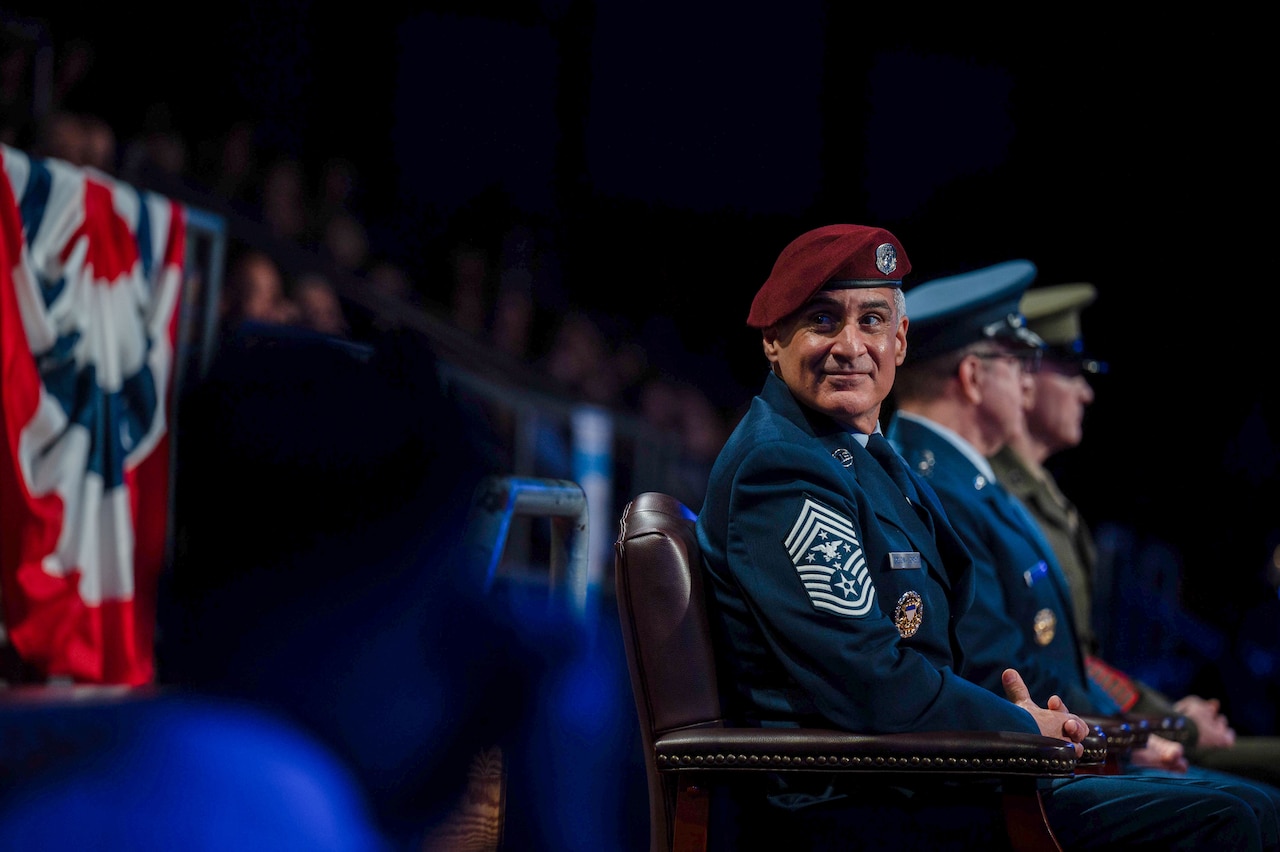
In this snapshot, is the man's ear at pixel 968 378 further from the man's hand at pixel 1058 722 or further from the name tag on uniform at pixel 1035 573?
the man's hand at pixel 1058 722

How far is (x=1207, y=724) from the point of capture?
2.92 meters

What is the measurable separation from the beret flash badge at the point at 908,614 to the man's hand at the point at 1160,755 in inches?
44.8

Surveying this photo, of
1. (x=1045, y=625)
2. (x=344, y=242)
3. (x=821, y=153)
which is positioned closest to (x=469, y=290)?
(x=344, y=242)

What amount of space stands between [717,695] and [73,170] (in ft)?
8.34

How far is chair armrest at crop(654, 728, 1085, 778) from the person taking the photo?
1527mm

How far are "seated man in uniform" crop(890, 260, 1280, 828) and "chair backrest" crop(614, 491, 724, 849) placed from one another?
27.4 inches

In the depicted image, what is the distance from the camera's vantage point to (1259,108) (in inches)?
236

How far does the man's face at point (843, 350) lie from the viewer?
5.52ft

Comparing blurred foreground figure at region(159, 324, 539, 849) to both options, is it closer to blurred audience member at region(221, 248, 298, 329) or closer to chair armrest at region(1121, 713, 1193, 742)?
chair armrest at region(1121, 713, 1193, 742)

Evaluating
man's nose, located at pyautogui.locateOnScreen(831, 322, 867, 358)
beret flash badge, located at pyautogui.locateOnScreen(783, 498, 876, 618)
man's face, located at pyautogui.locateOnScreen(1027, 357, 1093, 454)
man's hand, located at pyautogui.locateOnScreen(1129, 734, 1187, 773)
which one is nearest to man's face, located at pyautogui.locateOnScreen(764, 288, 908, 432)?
man's nose, located at pyautogui.locateOnScreen(831, 322, 867, 358)

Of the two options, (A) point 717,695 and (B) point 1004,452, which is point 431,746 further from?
(B) point 1004,452

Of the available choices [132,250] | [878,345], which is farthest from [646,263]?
[878,345]

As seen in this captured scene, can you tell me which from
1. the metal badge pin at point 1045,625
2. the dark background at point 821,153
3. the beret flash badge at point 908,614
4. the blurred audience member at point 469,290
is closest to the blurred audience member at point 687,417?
the dark background at point 821,153

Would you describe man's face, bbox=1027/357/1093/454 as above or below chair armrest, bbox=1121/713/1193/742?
Result: above
